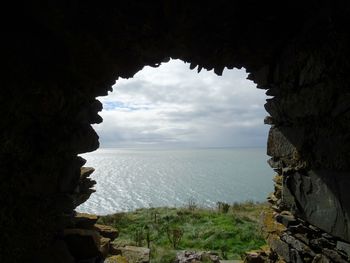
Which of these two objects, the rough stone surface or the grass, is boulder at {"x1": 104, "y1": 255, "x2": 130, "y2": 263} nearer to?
the grass

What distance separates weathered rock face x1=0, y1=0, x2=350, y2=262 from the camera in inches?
121

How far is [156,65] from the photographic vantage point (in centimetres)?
448

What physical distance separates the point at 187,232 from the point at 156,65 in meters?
8.04

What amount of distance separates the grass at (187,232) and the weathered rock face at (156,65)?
4340mm

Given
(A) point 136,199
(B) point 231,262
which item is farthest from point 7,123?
(A) point 136,199

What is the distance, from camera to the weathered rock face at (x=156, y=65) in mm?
3064

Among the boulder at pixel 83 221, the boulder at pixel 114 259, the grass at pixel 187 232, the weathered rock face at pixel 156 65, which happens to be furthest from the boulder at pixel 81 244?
the grass at pixel 187 232

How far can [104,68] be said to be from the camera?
13.8 feet

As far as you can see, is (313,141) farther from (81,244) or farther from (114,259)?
(114,259)

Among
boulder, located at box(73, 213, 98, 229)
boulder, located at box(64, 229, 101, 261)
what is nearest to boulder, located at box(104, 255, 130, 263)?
boulder, located at box(64, 229, 101, 261)

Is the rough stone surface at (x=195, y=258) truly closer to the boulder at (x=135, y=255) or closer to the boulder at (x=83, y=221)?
the boulder at (x=135, y=255)

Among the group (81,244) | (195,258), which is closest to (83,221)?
(81,244)

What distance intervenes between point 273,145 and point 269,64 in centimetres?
113

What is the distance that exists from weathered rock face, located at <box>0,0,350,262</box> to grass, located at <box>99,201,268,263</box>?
4.34m
